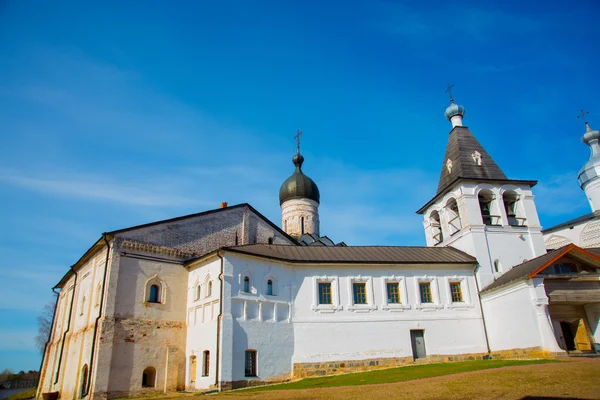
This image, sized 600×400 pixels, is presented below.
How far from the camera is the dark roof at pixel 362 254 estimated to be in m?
20.6

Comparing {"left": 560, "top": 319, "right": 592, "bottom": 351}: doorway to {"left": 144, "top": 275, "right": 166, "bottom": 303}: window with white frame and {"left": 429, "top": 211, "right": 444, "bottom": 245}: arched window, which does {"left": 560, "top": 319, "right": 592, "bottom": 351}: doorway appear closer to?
{"left": 429, "top": 211, "right": 444, "bottom": 245}: arched window

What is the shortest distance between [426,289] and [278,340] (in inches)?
322

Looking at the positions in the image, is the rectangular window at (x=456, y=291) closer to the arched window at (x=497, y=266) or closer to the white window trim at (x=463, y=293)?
the white window trim at (x=463, y=293)

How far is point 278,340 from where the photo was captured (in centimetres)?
1858

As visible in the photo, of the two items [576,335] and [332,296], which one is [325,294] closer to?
[332,296]

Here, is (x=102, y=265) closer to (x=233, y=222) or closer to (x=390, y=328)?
(x=233, y=222)

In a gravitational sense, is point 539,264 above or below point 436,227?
below

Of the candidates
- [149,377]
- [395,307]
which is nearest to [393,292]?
[395,307]

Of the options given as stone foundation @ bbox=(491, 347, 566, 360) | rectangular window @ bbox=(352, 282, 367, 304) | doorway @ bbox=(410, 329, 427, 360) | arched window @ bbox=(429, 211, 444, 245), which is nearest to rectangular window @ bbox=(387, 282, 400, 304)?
rectangular window @ bbox=(352, 282, 367, 304)

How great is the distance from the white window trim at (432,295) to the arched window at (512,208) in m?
6.09

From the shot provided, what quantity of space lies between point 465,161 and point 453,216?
11.0 ft

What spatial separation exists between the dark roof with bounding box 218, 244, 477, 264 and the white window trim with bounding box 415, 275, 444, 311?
2.82 ft

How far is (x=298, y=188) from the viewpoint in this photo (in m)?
33.4

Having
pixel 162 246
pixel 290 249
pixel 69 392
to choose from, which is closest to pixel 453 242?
pixel 290 249
